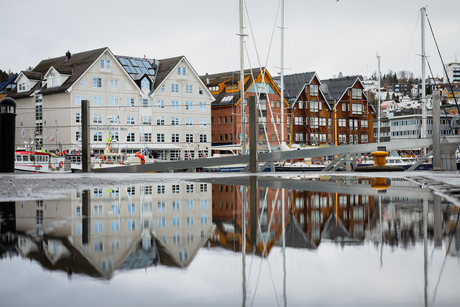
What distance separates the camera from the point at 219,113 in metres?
81.4

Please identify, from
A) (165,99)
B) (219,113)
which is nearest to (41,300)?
(165,99)

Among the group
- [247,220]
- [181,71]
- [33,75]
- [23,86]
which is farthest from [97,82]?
[247,220]

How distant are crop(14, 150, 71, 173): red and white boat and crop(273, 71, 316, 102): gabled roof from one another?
42.2 m

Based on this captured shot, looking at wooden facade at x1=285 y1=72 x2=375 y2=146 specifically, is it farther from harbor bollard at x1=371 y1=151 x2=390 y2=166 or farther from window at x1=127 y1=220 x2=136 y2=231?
window at x1=127 y1=220 x2=136 y2=231

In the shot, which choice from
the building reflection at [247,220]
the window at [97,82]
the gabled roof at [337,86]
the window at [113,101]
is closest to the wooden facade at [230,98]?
the window at [113,101]

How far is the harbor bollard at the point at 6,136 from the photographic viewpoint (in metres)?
14.8

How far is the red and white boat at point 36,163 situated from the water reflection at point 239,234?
44360mm

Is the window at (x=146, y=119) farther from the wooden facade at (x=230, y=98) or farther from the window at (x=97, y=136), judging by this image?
the wooden facade at (x=230, y=98)

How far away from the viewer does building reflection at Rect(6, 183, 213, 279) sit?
293cm

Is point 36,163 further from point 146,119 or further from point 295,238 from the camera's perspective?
point 295,238

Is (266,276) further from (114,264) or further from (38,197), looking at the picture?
(38,197)

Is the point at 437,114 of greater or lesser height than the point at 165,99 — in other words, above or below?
below

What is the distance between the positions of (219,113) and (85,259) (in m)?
78.8

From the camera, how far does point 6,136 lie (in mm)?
14859
